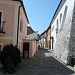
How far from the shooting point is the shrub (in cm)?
1364

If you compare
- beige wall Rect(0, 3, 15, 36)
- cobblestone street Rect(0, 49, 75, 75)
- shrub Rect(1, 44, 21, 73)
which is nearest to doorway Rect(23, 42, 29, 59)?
cobblestone street Rect(0, 49, 75, 75)

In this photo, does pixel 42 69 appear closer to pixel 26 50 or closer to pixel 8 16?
pixel 8 16

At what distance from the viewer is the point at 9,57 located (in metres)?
14.0

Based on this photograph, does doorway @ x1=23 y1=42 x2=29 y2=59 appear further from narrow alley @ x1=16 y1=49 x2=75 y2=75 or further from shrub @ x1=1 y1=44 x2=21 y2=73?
shrub @ x1=1 y1=44 x2=21 y2=73

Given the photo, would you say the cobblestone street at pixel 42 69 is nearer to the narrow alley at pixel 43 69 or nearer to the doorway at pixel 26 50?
the narrow alley at pixel 43 69

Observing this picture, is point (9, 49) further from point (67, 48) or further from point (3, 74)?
point (67, 48)

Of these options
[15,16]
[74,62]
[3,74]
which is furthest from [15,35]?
[74,62]

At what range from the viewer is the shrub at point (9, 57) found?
44.8 ft

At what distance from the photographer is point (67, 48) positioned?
1717cm

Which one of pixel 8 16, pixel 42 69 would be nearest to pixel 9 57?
pixel 42 69

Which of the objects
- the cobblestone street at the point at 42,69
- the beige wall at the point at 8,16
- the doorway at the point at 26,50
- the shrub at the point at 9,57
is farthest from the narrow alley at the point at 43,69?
the doorway at the point at 26,50

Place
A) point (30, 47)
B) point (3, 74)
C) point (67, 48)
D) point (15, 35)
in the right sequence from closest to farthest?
point (3, 74) < point (15, 35) < point (67, 48) < point (30, 47)

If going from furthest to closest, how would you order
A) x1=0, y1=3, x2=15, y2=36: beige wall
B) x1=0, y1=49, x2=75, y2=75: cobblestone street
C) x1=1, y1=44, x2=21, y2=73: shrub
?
x1=0, y1=3, x2=15, y2=36: beige wall
x1=1, y1=44, x2=21, y2=73: shrub
x1=0, y1=49, x2=75, y2=75: cobblestone street

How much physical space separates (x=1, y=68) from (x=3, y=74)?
8.03ft
